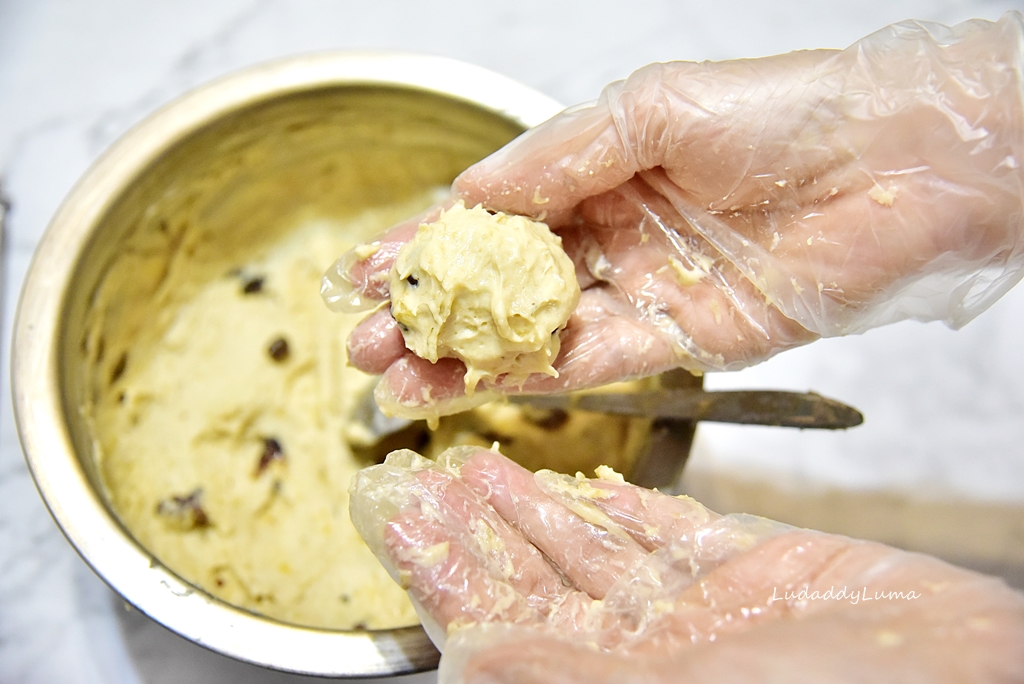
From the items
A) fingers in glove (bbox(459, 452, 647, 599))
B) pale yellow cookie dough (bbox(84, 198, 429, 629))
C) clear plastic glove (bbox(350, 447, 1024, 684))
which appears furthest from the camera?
pale yellow cookie dough (bbox(84, 198, 429, 629))

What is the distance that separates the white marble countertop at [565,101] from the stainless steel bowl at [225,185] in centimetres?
36

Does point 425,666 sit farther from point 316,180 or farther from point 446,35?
point 446,35

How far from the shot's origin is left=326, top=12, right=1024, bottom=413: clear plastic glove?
A: 0.86 m

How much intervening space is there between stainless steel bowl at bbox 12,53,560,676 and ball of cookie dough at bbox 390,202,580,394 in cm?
30

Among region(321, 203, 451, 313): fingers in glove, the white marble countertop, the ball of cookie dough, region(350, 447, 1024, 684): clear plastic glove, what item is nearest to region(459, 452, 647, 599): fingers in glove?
region(350, 447, 1024, 684): clear plastic glove

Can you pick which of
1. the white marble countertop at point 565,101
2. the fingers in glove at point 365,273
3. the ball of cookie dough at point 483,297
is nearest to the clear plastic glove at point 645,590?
the ball of cookie dough at point 483,297

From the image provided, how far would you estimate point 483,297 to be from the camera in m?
0.89

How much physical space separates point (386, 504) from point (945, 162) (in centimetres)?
86

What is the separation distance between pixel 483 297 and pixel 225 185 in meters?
0.65

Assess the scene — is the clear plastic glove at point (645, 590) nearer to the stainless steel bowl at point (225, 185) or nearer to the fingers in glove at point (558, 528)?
the fingers in glove at point (558, 528)

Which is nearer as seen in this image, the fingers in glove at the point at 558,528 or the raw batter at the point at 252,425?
the fingers in glove at the point at 558,528

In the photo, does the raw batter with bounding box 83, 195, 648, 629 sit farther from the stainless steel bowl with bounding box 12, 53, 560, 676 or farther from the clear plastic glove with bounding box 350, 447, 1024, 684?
the clear plastic glove with bounding box 350, 447, 1024, 684

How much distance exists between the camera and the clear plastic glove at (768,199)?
2.84 ft

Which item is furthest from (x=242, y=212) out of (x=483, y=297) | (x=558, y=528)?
(x=558, y=528)
